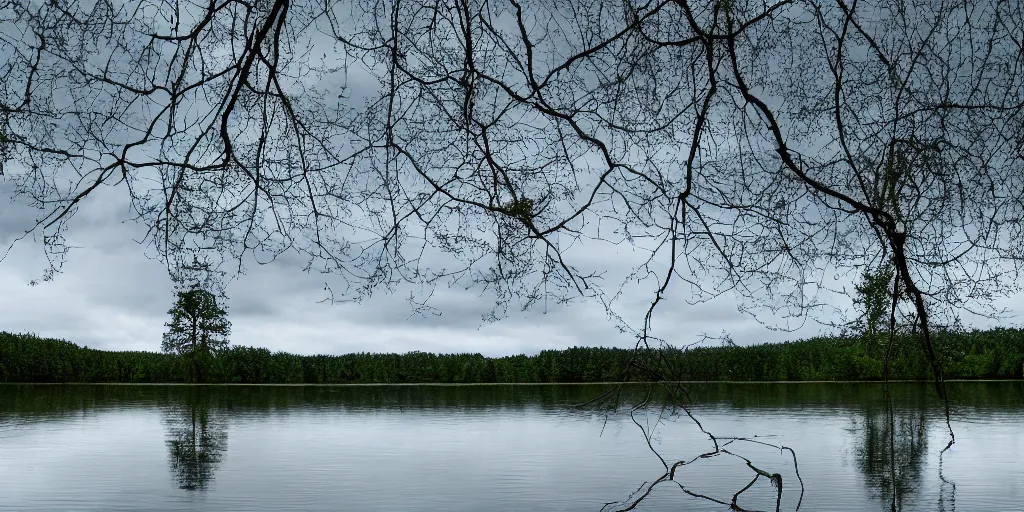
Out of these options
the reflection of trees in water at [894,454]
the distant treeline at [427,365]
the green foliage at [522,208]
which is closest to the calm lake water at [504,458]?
the reflection of trees in water at [894,454]

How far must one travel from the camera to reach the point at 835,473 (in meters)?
6.86

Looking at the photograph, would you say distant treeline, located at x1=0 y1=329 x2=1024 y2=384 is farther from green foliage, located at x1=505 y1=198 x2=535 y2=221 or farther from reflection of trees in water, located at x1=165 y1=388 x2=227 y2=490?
green foliage, located at x1=505 y1=198 x2=535 y2=221

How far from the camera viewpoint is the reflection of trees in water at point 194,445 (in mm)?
6859

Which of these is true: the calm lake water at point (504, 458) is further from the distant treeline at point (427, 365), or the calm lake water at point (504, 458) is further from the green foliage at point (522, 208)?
the distant treeline at point (427, 365)

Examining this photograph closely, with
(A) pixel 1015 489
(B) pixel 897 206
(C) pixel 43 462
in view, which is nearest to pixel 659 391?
(B) pixel 897 206

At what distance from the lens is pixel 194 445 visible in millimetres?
8922

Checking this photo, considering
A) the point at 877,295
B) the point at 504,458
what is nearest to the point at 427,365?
the point at 504,458

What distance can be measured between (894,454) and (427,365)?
18.3m

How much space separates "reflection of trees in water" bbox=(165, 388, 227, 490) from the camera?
6859mm

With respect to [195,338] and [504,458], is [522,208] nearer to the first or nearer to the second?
[504,458]

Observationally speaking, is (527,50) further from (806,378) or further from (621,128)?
(806,378)

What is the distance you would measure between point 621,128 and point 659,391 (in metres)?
1.00

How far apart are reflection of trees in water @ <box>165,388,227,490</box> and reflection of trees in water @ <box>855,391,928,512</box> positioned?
4.65m

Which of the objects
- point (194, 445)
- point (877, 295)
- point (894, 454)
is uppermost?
point (877, 295)
